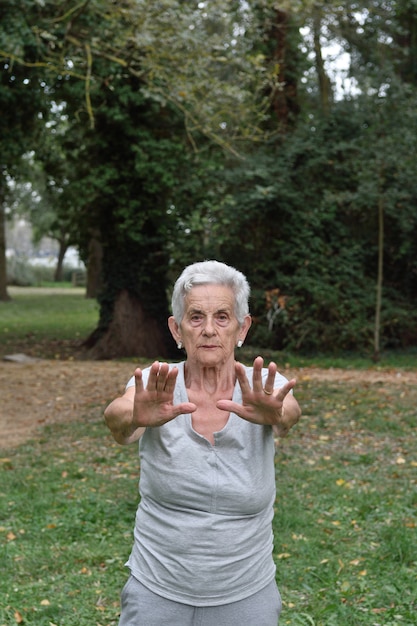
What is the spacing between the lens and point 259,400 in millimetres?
2281

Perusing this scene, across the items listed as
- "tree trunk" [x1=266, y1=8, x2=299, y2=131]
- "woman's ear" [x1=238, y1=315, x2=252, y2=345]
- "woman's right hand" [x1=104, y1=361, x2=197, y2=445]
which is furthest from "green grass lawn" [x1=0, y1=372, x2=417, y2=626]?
"tree trunk" [x1=266, y1=8, x2=299, y2=131]

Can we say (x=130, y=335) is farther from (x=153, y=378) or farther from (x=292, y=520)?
(x=153, y=378)

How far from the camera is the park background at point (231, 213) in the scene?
7473 mm

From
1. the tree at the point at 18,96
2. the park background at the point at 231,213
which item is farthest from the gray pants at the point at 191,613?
the tree at the point at 18,96

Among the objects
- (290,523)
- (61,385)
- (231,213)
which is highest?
(231,213)

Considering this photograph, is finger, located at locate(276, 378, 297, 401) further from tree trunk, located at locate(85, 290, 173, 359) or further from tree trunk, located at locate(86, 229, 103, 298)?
tree trunk, located at locate(86, 229, 103, 298)

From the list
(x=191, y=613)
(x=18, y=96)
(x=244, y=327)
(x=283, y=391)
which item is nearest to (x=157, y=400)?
(x=283, y=391)

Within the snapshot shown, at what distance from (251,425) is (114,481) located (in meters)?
4.68

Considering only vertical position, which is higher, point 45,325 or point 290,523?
point 45,325

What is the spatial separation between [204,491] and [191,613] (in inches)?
14.0

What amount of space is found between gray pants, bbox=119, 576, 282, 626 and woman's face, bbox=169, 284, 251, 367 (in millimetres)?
712

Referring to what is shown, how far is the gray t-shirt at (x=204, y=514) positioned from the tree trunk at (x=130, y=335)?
12178 millimetres

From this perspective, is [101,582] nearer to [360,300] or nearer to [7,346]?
[360,300]

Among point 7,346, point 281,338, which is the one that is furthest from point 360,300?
point 7,346
